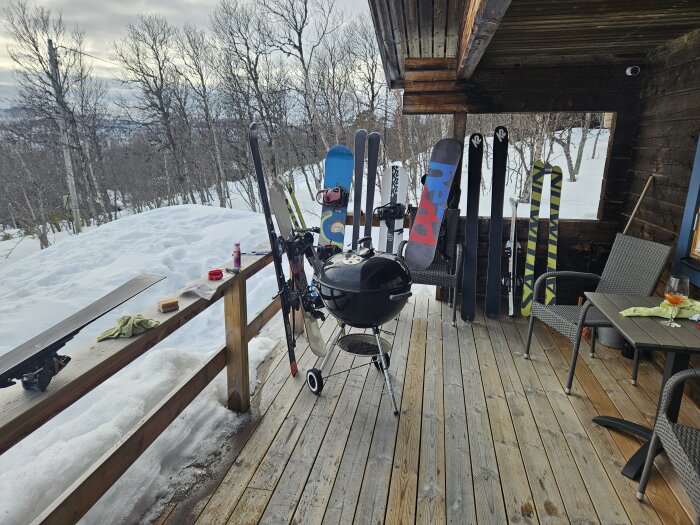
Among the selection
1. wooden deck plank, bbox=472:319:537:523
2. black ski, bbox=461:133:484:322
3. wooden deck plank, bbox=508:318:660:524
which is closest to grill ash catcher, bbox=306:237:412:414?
wooden deck plank, bbox=472:319:537:523

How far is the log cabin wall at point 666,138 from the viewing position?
7.93ft

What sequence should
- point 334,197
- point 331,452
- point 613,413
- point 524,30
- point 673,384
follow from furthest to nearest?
point 334,197 → point 524,30 → point 613,413 → point 331,452 → point 673,384

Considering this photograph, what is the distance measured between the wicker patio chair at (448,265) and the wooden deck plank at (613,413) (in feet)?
2.72

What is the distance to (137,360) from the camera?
3342 millimetres

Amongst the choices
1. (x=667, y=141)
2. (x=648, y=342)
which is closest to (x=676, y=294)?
(x=648, y=342)

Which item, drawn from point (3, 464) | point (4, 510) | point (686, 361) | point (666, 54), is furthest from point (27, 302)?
point (666, 54)

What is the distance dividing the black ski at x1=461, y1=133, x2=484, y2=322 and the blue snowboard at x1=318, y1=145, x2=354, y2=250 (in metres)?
1.07

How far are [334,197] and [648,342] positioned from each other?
2.29m

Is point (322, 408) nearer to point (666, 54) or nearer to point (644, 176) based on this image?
point (644, 176)

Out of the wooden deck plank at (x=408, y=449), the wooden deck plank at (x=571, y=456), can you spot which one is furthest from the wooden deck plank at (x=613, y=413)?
the wooden deck plank at (x=408, y=449)

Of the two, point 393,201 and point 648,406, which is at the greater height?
point 393,201

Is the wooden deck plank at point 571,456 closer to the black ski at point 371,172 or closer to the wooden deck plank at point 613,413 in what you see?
the wooden deck plank at point 613,413

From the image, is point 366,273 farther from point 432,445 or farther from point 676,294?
point 676,294

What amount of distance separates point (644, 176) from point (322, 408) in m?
2.94
